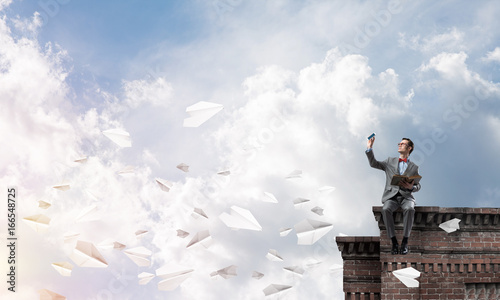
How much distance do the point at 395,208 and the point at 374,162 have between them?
1.20 m

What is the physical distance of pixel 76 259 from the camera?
1300 centimetres

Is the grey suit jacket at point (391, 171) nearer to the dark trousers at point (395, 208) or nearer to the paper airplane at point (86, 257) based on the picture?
the dark trousers at point (395, 208)

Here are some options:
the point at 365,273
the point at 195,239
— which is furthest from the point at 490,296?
the point at 195,239

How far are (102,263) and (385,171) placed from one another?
6.95m

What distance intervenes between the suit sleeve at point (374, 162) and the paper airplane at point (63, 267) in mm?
7202

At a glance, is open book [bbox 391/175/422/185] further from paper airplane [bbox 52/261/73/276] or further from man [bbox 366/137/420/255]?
paper airplane [bbox 52/261/73/276]

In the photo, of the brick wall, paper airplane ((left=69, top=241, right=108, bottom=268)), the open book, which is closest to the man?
the open book

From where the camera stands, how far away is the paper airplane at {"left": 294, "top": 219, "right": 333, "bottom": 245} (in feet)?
44.7

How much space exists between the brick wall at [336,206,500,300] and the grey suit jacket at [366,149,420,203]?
50 centimetres

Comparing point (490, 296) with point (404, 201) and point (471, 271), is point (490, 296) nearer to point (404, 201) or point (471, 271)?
point (471, 271)

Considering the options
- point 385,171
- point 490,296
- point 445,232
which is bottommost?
point 490,296

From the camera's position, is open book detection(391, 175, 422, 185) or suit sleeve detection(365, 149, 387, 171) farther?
suit sleeve detection(365, 149, 387, 171)

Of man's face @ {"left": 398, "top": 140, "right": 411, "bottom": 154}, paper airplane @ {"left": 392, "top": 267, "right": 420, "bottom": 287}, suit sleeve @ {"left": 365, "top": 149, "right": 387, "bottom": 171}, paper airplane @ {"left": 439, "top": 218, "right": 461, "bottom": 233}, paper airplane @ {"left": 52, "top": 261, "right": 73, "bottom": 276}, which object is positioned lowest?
paper airplane @ {"left": 52, "top": 261, "right": 73, "bottom": 276}

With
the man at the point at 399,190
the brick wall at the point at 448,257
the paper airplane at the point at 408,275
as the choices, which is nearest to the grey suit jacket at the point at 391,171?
the man at the point at 399,190
